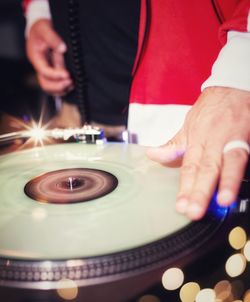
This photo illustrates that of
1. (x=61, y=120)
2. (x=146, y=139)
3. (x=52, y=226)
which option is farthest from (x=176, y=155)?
(x=61, y=120)

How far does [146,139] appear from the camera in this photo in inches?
46.7

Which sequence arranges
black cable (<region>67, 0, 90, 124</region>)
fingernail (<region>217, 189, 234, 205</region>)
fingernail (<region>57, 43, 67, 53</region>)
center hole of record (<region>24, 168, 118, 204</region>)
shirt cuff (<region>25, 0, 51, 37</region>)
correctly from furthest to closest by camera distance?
shirt cuff (<region>25, 0, 51, 37</region>) → fingernail (<region>57, 43, 67, 53</region>) → black cable (<region>67, 0, 90, 124</region>) → center hole of record (<region>24, 168, 118, 204</region>) → fingernail (<region>217, 189, 234, 205</region>)

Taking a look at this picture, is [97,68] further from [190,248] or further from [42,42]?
[190,248]

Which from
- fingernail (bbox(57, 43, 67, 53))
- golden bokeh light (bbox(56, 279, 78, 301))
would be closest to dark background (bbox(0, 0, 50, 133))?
fingernail (bbox(57, 43, 67, 53))

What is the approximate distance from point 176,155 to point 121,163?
19 cm

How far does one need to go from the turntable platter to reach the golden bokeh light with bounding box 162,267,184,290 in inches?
2.4

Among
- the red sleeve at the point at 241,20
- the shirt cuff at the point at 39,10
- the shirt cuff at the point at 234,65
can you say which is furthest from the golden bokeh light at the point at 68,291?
the shirt cuff at the point at 39,10

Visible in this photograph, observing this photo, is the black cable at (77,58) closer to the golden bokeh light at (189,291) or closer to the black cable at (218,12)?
the black cable at (218,12)

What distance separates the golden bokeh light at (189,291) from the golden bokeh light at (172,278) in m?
0.03

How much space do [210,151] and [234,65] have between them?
0.24 meters

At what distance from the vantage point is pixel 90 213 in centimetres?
62

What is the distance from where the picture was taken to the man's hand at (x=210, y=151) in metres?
0.55

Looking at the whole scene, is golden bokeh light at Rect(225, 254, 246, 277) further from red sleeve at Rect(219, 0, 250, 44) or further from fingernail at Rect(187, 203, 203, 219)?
red sleeve at Rect(219, 0, 250, 44)

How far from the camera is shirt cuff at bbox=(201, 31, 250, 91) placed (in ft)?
2.32
